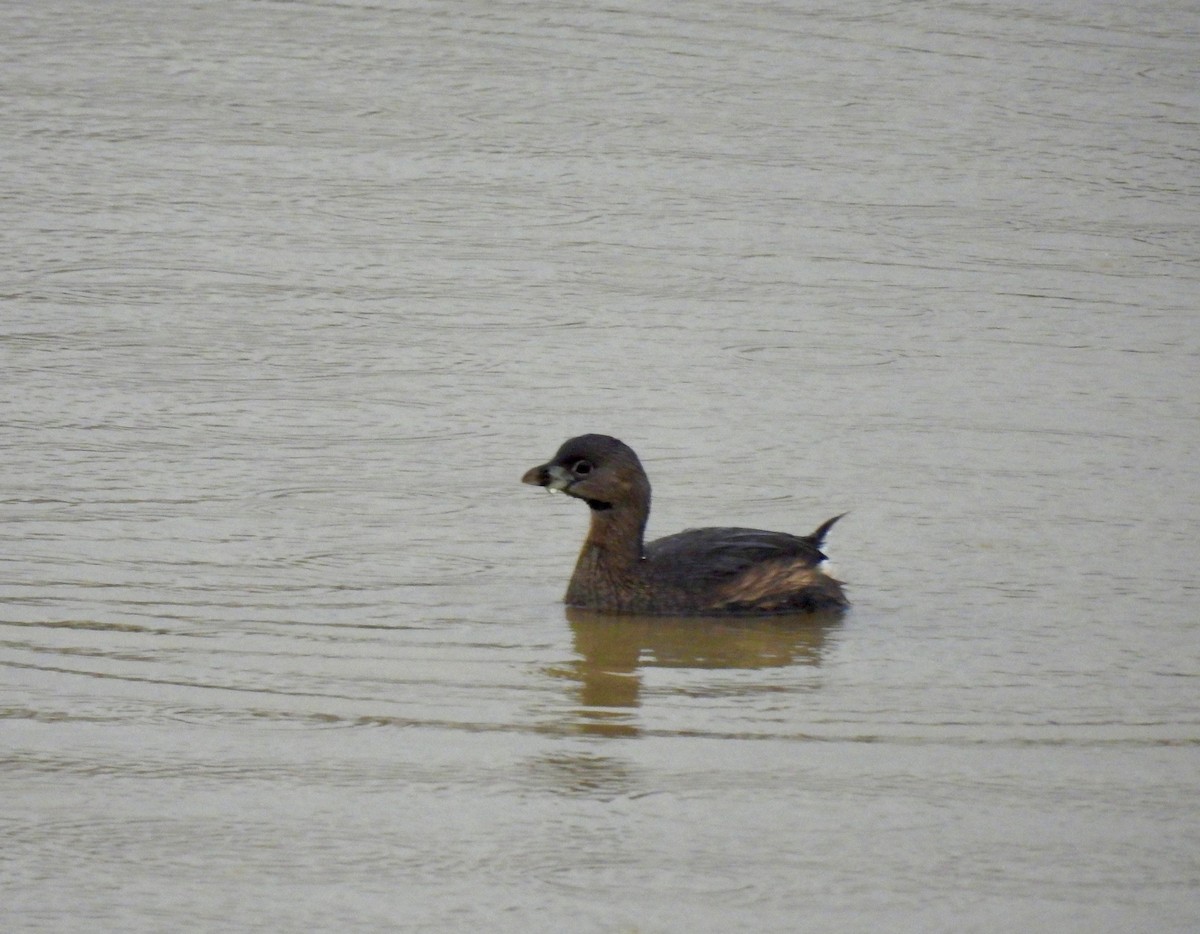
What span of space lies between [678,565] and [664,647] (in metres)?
0.60

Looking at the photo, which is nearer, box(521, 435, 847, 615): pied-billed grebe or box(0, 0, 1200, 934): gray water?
box(0, 0, 1200, 934): gray water

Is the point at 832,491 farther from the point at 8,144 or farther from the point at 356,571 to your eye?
the point at 8,144

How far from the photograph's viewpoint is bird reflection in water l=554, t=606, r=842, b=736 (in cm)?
745

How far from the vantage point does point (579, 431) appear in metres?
11.0

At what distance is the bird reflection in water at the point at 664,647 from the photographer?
7.45m

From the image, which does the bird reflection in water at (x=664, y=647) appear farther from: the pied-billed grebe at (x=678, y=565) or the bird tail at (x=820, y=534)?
the bird tail at (x=820, y=534)

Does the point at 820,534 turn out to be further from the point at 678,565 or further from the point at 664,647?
the point at 664,647

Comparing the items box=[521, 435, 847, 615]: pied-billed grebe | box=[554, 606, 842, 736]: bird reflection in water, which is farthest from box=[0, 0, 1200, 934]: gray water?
box=[521, 435, 847, 615]: pied-billed grebe

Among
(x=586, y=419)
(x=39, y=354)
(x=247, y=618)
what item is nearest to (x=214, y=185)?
(x=39, y=354)

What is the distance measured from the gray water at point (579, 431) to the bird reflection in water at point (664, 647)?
0.04 meters

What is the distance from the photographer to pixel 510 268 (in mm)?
13430

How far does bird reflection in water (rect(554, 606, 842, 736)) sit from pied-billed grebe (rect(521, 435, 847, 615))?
0.06 m

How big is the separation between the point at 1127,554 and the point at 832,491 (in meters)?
1.44

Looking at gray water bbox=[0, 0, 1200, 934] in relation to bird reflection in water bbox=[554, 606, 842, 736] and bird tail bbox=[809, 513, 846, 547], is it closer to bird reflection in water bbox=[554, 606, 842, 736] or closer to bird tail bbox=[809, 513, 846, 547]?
bird reflection in water bbox=[554, 606, 842, 736]
